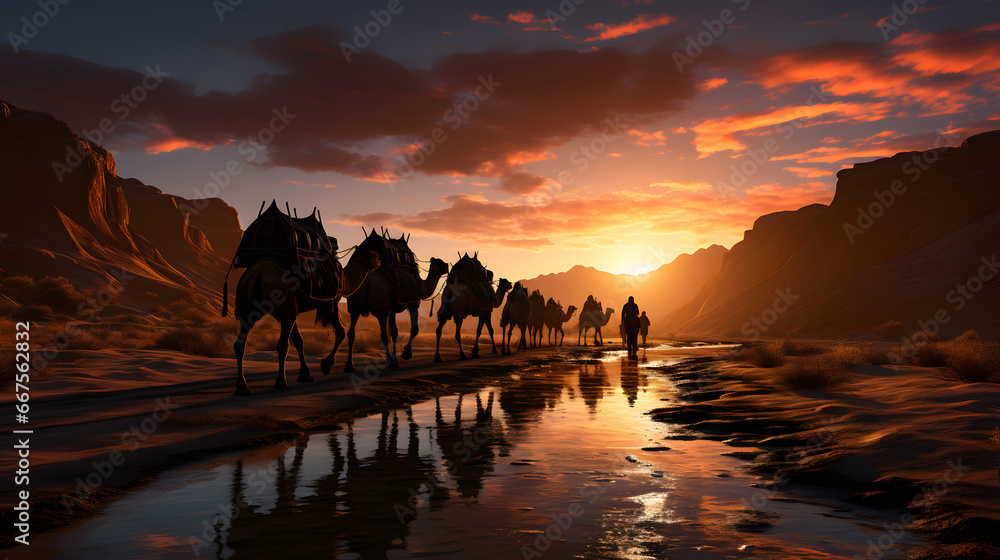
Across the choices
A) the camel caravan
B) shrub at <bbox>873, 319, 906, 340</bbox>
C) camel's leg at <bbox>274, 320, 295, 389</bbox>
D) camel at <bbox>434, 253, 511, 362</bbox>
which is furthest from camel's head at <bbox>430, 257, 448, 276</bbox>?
shrub at <bbox>873, 319, 906, 340</bbox>

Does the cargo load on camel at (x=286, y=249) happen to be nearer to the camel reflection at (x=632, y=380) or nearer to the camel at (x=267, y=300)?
the camel at (x=267, y=300)

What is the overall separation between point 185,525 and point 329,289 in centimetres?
1085

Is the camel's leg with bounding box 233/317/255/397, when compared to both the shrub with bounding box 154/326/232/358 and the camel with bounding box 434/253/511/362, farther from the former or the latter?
the shrub with bounding box 154/326/232/358

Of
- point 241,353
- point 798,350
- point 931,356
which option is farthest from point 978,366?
point 241,353

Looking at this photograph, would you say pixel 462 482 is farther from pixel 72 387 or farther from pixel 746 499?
pixel 72 387

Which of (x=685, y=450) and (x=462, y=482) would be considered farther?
(x=685, y=450)

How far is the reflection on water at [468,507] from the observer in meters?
4.36

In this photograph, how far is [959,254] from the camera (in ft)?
190

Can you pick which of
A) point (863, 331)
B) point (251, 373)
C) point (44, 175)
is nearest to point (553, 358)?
point (251, 373)
